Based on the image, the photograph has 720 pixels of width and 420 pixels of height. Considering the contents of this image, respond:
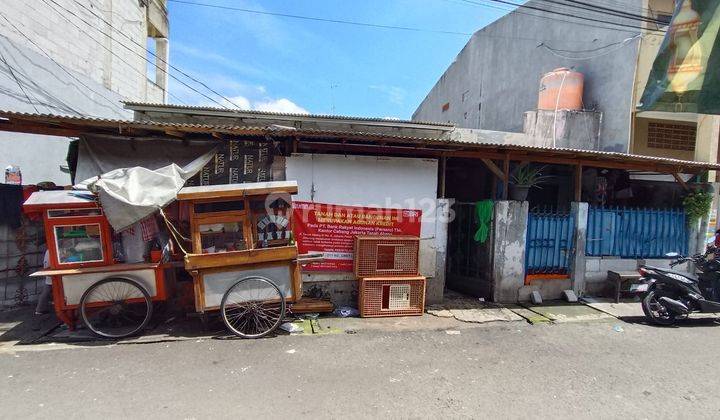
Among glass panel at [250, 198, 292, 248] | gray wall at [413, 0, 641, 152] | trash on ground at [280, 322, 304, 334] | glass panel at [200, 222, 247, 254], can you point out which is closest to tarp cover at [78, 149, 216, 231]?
glass panel at [200, 222, 247, 254]

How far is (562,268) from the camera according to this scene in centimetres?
761

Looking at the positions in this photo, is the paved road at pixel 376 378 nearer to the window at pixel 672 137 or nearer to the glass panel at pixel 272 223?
the glass panel at pixel 272 223

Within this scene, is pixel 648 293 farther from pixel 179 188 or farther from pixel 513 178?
pixel 179 188

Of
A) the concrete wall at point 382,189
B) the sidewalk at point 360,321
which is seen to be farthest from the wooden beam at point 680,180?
the concrete wall at point 382,189

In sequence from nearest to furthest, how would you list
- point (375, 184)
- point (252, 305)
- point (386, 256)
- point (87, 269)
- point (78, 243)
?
point (87, 269)
point (78, 243)
point (252, 305)
point (386, 256)
point (375, 184)

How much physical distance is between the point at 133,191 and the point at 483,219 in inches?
A: 236

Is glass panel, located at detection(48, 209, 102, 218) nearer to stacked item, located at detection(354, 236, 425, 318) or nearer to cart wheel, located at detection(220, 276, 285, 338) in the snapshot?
cart wheel, located at detection(220, 276, 285, 338)

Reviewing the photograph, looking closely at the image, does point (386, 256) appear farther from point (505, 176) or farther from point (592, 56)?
point (592, 56)

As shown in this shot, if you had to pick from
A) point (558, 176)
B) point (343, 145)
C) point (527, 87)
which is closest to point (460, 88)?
point (527, 87)

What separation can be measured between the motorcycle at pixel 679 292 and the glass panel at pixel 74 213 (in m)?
8.50

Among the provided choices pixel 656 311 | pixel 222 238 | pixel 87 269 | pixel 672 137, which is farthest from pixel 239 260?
pixel 672 137

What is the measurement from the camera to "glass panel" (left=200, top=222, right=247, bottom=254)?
206 inches

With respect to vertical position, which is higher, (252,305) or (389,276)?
(389,276)

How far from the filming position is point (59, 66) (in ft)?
28.4
